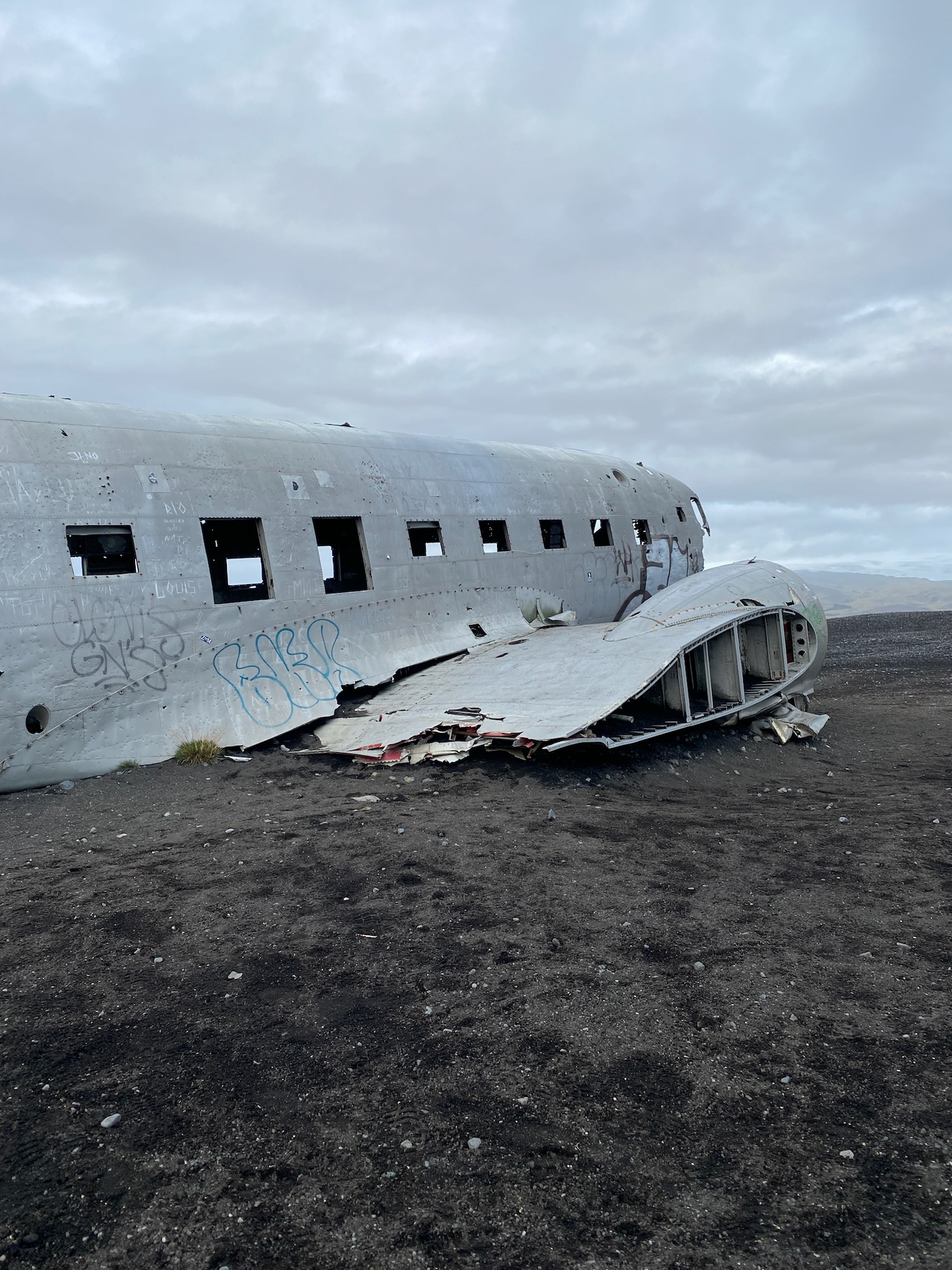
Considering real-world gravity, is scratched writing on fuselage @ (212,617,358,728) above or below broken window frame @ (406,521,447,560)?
below

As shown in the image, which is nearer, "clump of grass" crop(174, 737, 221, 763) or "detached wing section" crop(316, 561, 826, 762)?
"detached wing section" crop(316, 561, 826, 762)

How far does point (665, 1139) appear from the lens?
348cm

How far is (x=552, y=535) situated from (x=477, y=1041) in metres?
12.4

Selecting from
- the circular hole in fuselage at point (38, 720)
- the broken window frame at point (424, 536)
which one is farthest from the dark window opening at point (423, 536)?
the circular hole in fuselage at point (38, 720)

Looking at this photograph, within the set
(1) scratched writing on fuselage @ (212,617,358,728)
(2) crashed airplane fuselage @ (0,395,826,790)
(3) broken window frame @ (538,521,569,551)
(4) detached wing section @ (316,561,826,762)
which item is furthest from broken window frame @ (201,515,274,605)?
(3) broken window frame @ (538,521,569,551)

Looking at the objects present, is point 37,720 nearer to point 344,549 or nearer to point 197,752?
point 197,752

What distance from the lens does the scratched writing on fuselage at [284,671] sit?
36.0ft

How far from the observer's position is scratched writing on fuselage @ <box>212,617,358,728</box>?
1097 cm

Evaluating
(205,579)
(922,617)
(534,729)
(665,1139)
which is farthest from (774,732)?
(922,617)

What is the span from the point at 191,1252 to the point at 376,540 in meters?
10.6

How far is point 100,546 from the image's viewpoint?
10328mm

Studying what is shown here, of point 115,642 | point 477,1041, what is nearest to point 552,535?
point 115,642

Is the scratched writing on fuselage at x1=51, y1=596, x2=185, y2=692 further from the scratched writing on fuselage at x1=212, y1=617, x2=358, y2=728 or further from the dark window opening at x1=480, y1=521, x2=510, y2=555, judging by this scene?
the dark window opening at x1=480, y1=521, x2=510, y2=555

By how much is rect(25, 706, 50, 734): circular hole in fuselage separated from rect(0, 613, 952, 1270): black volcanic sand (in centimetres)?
137
